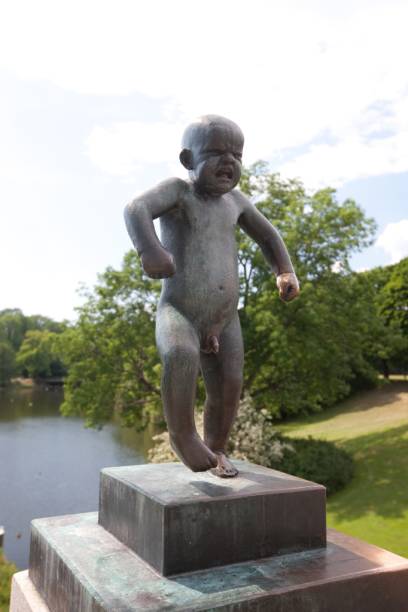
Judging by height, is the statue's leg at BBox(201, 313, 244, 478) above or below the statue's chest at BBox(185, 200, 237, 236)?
below

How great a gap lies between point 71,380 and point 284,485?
1424 cm

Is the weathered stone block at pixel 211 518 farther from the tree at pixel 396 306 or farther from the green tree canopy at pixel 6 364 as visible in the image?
the green tree canopy at pixel 6 364

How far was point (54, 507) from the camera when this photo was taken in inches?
626

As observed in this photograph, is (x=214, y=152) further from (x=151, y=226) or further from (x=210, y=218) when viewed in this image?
(x=151, y=226)

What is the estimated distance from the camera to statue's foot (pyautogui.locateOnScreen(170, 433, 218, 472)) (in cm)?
304

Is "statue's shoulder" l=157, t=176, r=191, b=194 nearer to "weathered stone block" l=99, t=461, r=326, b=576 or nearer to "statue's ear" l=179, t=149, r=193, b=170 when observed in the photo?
"statue's ear" l=179, t=149, r=193, b=170

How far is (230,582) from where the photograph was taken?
8.64ft

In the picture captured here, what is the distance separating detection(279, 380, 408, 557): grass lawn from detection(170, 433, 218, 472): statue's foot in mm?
7289

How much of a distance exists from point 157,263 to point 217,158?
2.89 ft

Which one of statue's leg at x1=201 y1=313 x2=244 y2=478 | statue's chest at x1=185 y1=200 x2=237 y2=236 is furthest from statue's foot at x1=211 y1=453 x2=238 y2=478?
statue's chest at x1=185 y1=200 x2=237 y2=236

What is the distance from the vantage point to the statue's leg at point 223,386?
3.52 m

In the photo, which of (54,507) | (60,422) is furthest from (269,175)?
(60,422)

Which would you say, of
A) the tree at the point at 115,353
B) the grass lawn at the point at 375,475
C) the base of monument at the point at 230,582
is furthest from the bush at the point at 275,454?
the base of monument at the point at 230,582

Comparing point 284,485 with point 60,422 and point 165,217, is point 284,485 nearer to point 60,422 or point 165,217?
point 165,217
